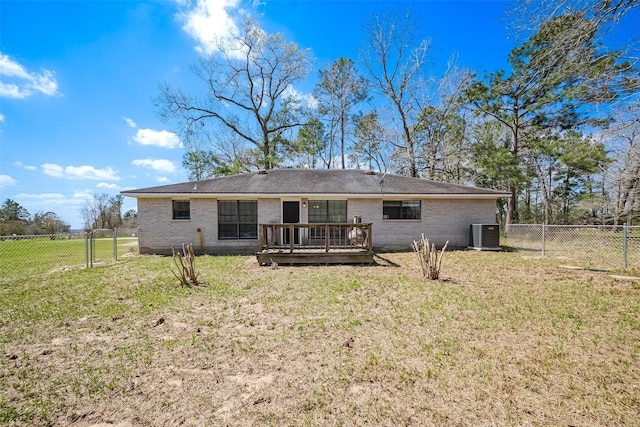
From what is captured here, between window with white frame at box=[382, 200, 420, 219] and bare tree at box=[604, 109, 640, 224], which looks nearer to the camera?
bare tree at box=[604, 109, 640, 224]

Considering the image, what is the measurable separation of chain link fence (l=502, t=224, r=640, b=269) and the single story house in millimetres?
2100

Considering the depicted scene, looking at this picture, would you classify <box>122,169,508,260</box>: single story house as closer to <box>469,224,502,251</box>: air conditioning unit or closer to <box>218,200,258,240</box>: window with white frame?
<box>218,200,258,240</box>: window with white frame

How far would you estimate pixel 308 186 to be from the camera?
12.9 meters

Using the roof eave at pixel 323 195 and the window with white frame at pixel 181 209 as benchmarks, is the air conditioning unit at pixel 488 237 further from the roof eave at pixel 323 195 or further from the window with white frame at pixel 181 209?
the window with white frame at pixel 181 209

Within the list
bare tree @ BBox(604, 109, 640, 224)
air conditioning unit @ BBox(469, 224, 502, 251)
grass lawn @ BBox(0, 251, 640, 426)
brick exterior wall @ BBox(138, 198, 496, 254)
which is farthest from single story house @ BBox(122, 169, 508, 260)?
grass lawn @ BBox(0, 251, 640, 426)

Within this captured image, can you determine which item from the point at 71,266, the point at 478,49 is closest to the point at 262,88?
the point at 478,49

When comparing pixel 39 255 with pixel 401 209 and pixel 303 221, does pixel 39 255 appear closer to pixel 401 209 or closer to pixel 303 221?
pixel 303 221

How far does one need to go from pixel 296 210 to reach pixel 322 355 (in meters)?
9.48

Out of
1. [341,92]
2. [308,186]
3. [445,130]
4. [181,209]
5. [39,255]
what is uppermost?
[341,92]

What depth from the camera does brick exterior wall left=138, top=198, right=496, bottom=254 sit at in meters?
11.7

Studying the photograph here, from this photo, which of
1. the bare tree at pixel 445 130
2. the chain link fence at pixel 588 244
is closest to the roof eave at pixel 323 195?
the chain link fence at pixel 588 244

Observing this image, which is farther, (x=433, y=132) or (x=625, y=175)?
(x=433, y=132)

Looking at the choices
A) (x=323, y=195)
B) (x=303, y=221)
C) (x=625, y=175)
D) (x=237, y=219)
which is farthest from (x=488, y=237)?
(x=237, y=219)

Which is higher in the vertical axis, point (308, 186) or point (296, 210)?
point (308, 186)
